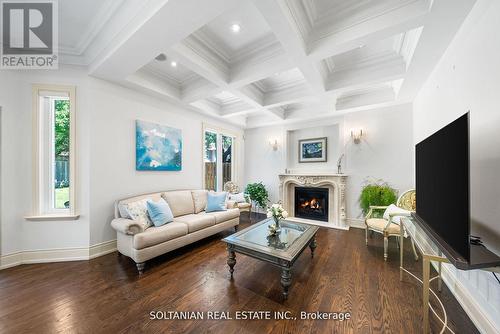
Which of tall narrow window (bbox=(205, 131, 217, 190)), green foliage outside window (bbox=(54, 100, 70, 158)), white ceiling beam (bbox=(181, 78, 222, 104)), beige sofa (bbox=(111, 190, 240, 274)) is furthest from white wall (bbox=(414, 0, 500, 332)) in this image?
green foliage outside window (bbox=(54, 100, 70, 158))

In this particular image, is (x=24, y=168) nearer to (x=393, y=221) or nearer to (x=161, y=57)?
(x=161, y=57)

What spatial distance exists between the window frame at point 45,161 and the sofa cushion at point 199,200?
5.75 ft

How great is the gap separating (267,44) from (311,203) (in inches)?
147

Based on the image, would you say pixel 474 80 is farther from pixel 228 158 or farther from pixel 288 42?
pixel 228 158

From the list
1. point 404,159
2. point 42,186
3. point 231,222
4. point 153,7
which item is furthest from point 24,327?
point 404,159

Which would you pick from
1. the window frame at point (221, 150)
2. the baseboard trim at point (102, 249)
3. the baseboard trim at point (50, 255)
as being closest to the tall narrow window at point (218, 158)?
the window frame at point (221, 150)

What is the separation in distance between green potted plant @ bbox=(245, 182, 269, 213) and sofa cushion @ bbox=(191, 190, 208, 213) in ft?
5.01

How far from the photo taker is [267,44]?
94.5 inches

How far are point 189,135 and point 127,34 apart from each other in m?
2.35

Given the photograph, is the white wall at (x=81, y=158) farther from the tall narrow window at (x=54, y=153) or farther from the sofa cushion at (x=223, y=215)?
the sofa cushion at (x=223, y=215)

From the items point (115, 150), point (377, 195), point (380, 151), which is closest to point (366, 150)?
point (380, 151)

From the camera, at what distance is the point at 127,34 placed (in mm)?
1920

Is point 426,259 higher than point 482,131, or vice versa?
point 482,131

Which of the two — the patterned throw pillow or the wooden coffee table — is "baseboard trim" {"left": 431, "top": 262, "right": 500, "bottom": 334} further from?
the patterned throw pillow
